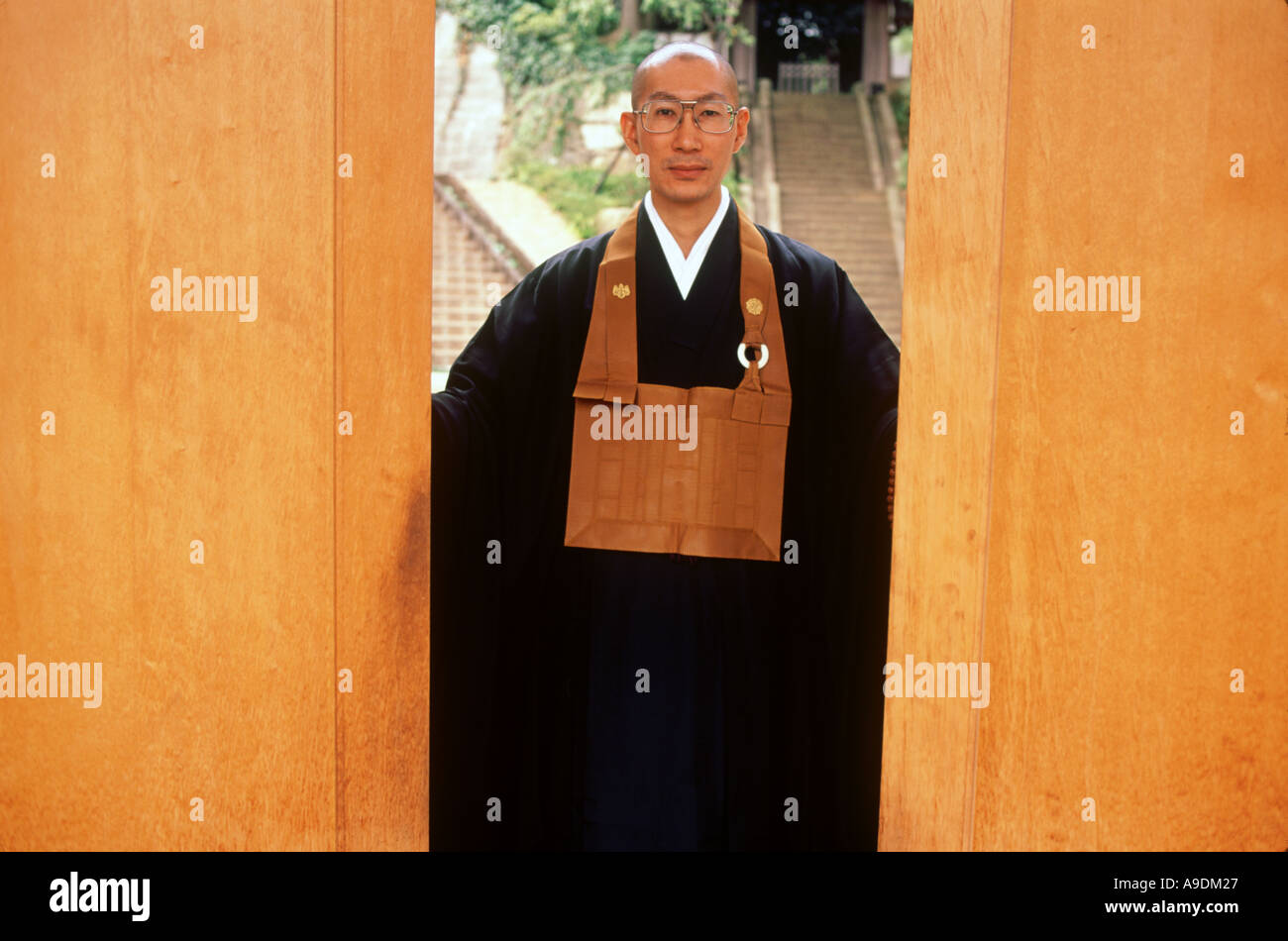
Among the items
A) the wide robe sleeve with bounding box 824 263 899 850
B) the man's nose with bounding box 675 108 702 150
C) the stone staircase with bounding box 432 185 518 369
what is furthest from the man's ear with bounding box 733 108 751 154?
the stone staircase with bounding box 432 185 518 369

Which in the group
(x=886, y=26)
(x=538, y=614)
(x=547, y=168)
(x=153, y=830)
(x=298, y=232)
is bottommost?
(x=153, y=830)

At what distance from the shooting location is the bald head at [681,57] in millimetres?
2529

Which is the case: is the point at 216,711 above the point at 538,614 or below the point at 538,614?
below

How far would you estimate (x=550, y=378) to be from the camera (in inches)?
106

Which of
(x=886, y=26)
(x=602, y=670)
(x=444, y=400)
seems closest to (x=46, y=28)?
(x=444, y=400)

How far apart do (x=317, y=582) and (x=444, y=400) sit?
1.69 feet

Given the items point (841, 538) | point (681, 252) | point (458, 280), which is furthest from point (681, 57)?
point (458, 280)

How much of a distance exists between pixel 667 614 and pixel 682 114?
1.21 metres

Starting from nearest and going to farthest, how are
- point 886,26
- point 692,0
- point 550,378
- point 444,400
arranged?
point 444,400, point 550,378, point 692,0, point 886,26

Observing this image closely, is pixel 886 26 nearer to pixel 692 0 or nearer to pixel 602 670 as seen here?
pixel 692 0

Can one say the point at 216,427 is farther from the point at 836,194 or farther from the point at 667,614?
the point at 836,194

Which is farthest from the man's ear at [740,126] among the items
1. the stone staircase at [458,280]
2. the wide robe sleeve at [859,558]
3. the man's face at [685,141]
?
the stone staircase at [458,280]

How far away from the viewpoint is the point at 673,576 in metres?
2.66

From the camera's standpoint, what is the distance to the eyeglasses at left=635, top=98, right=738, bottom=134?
2531 mm
